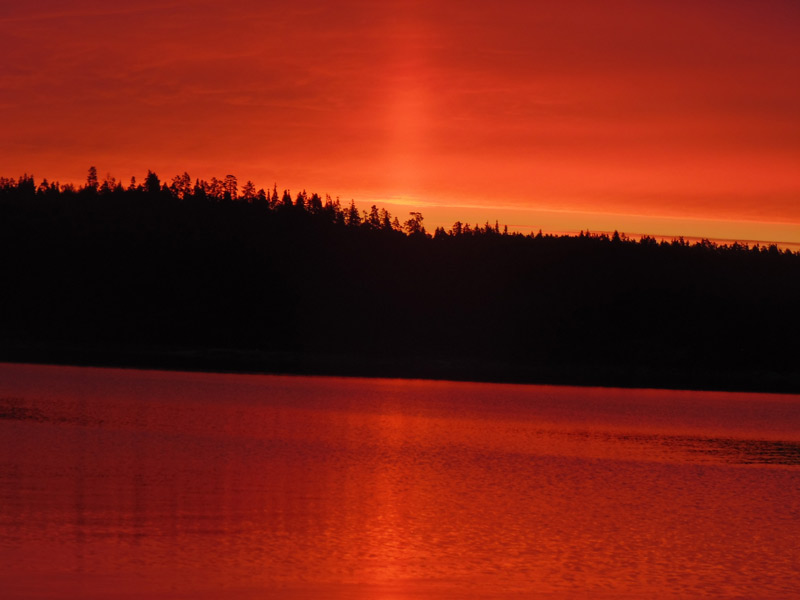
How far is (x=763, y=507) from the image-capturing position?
27.7m

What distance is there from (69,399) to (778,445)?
31.2 meters

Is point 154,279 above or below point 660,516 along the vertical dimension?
above

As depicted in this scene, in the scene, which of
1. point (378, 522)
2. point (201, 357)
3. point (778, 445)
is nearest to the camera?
point (378, 522)

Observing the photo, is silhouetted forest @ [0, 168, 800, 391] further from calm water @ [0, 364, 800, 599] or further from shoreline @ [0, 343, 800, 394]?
calm water @ [0, 364, 800, 599]

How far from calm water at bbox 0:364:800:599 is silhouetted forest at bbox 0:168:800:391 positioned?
53.8 metres

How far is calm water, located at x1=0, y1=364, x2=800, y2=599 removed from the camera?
17922 millimetres

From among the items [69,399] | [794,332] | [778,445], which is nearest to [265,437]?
[69,399]

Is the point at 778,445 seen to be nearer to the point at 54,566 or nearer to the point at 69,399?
the point at 69,399

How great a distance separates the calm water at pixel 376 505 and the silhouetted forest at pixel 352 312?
53751 mm

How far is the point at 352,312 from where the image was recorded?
138750mm

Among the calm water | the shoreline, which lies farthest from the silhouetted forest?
the calm water

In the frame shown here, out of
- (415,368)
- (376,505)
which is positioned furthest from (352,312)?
(376,505)

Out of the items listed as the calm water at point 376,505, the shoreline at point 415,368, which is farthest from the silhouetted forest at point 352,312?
the calm water at point 376,505

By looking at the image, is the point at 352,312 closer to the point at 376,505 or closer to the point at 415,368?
the point at 415,368
